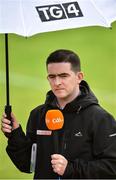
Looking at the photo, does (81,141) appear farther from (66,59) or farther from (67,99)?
(66,59)

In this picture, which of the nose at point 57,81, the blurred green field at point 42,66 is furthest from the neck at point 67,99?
the blurred green field at point 42,66

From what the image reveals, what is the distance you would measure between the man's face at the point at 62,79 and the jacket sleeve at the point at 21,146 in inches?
10.2

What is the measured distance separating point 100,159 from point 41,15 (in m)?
0.67

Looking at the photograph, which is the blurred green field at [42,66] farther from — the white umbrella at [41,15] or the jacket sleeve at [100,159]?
the jacket sleeve at [100,159]

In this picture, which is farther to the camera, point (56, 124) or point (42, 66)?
point (42, 66)

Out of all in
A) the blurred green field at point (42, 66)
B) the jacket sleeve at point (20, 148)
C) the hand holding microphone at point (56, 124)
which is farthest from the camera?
the blurred green field at point (42, 66)

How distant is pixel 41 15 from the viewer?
73.4 inches

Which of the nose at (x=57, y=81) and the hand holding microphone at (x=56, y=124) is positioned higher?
the nose at (x=57, y=81)

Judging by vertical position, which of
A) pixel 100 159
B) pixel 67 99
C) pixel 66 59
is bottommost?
pixel 100 159

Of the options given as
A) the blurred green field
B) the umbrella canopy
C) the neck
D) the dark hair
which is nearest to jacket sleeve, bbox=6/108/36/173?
the neck

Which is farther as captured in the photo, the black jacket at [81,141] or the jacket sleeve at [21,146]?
the jacket sleeve at [21,146]

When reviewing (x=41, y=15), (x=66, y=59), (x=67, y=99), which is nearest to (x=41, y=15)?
(x=41, y=15)

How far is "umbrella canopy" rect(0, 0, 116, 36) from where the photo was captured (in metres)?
→ 1.84

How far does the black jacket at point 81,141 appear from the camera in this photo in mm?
1727
